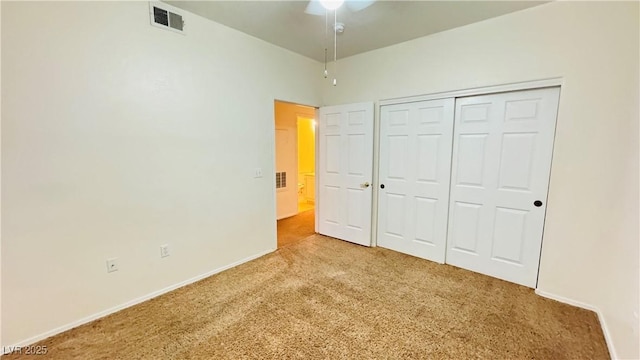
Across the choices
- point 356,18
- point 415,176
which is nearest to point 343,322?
point 415,176

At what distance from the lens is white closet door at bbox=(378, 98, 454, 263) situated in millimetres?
3004

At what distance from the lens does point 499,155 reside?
2.64 metres

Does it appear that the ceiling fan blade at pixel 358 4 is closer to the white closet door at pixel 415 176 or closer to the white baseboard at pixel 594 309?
the white closet door at pixel 415 176

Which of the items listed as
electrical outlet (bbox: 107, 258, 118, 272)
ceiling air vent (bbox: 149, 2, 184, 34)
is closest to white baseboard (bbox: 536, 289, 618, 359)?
electrical outlet (bbox: 107, 258, 118, 272)

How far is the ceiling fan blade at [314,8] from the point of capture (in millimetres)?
2217

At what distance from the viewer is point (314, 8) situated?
229 cm

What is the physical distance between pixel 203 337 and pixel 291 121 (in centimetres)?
405

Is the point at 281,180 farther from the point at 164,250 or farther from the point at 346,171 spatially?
the point at 164,250

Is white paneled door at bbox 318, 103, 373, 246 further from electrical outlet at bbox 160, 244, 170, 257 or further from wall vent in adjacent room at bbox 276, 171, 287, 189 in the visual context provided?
electrical outlet at bbox 160, 244, 170, 257

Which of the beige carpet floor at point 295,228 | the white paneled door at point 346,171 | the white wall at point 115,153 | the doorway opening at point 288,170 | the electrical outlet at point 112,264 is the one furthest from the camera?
the doorway opening at point 288,170

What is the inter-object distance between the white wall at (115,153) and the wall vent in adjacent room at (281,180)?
A: 1978 mm

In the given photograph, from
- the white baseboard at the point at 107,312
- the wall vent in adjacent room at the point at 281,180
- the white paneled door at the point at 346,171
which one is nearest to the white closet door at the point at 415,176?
the white paneled door at the point at 346,171

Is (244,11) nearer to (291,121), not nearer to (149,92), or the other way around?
(149,92)

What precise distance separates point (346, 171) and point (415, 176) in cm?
94
